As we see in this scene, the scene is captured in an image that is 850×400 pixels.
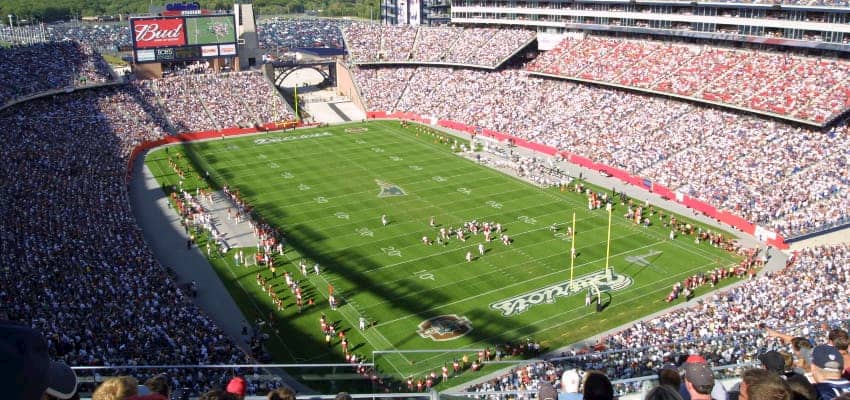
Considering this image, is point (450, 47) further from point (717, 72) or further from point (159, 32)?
point (717, 72)

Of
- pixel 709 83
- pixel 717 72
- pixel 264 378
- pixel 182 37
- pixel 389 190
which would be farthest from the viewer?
pixel 182 37

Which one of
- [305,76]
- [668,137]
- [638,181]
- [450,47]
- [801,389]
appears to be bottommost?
[638,181]

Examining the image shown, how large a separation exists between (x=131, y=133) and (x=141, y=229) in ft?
73.7

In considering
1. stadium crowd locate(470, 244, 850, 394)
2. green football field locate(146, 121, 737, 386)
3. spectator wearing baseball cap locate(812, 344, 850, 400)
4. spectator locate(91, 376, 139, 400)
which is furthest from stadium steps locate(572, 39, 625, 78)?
spectator locate(91, 376, 139, 400)

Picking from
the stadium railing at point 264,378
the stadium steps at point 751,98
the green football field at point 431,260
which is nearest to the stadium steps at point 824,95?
the stadium steps at point 751,98

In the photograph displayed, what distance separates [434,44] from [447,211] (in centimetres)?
4029

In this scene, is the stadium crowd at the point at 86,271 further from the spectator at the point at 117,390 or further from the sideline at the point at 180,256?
the spectator at the point at 117,390

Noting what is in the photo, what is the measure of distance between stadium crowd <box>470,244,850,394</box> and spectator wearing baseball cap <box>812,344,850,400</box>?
10433mm

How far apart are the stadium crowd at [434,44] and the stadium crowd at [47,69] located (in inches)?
989

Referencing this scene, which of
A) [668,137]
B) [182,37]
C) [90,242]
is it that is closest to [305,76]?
[182,37]

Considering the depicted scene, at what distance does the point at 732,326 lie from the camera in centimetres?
2334

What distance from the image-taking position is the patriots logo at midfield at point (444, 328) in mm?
26188

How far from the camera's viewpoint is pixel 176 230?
37594 mm

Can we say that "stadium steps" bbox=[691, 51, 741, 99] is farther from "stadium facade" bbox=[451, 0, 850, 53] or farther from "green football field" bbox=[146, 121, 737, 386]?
"green football field" bbox=[146, 121, 737, 386]
